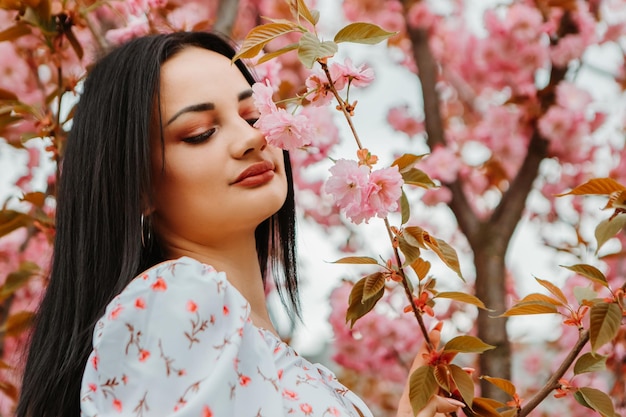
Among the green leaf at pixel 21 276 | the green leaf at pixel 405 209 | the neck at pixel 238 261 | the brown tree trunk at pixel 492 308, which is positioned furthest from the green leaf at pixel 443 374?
the green leaf at pixel 21 276

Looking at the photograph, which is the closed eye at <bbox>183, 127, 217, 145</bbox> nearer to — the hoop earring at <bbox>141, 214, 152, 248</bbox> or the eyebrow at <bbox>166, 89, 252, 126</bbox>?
the eyebrow at <bbox>166, 89, 252, 126</bbox>

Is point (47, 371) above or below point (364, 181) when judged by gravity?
below

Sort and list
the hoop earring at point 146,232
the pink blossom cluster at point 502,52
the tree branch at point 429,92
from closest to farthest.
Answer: the hoop earring at point 146,232
the tree branch at point 429,92
the pink blossom cluster at point 502,52

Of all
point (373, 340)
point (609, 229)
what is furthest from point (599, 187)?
point (373, 340)

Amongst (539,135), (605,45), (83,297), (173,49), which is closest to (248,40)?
(173,49)

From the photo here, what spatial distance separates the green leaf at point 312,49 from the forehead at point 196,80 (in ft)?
0.90

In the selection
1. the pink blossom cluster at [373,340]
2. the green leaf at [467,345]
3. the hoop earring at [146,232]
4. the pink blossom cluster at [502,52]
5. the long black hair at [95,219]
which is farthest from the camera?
the pink blossom cluster at [373,340]

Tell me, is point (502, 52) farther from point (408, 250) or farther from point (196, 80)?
point (408, 250)

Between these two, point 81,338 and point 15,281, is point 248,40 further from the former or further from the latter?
point 15,281

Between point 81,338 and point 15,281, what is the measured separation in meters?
0.57

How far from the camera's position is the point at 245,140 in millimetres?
1192

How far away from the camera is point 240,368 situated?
1021 mm

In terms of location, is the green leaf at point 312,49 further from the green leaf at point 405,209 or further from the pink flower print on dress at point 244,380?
the pink flower print on dress at point 244,380

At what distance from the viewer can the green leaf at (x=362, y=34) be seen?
1017mm
